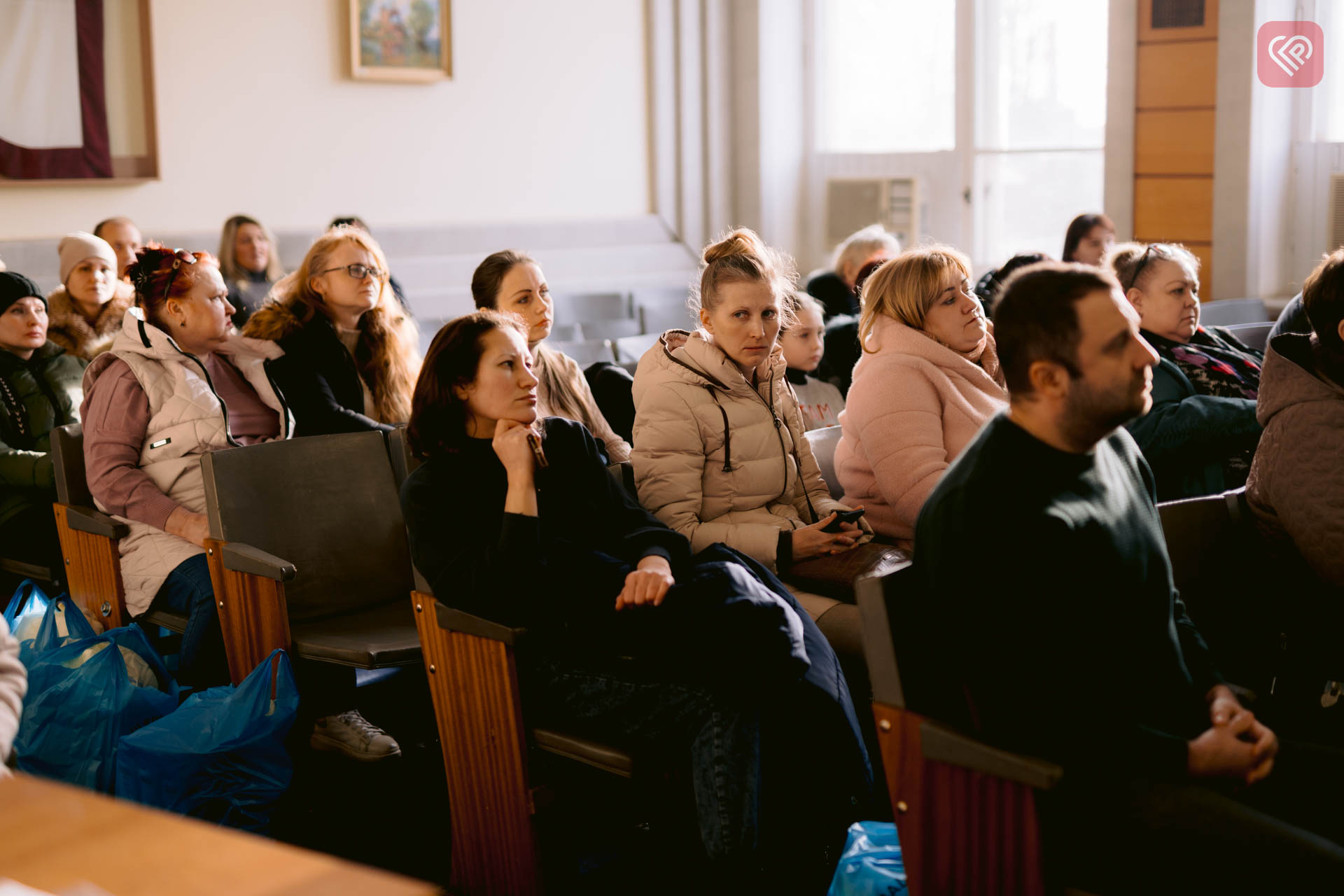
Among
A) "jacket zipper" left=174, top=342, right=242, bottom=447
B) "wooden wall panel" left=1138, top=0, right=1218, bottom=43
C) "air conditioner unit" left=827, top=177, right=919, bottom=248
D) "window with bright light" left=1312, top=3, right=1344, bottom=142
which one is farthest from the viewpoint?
"air conditioner unit" left=827, top=177, right=919, bottom=248

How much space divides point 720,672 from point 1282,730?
0.85 meters

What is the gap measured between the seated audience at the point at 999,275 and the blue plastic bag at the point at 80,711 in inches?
105

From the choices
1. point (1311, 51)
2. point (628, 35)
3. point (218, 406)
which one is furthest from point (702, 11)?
point (218, 406)

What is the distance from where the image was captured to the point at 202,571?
9.53 ft

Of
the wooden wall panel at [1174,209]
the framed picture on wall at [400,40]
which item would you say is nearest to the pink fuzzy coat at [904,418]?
the wooden wall panel at [1174,209]

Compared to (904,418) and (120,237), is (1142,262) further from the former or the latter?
(120,237)

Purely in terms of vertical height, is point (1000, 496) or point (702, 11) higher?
point (702, 11)

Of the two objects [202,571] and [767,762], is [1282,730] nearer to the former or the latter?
[767,762]

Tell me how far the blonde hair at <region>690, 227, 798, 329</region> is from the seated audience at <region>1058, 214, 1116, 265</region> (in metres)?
3.03

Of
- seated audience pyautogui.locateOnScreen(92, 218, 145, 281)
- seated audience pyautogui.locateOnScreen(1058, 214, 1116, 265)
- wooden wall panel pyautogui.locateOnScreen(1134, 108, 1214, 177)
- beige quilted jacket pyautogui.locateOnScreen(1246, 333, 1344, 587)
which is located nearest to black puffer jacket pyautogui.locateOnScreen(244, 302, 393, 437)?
beige quilted jacket pyautogui.locateOnScreen(1246, 333, 1344, 587)

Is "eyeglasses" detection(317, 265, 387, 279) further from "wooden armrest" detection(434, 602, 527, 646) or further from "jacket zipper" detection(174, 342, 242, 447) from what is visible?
"wooden armrest" detection(434, 602, 527, 646)

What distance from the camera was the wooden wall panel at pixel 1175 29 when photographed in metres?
6.31

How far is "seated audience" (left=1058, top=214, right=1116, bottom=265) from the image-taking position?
555 centimetres

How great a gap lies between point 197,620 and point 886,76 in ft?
21.6
